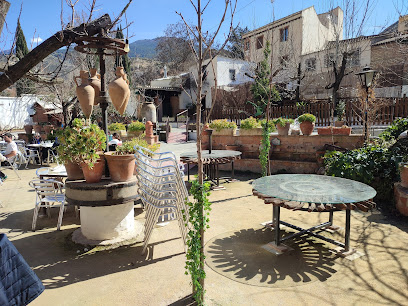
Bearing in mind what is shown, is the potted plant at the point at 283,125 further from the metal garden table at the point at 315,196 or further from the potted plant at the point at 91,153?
the potted plant at the point at 91,153

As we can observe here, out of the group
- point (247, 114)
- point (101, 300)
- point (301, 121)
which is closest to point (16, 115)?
point (247, 114)

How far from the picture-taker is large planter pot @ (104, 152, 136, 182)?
131 inches

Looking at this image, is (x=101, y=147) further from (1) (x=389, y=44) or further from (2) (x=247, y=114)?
(1) (x=389, y=44)

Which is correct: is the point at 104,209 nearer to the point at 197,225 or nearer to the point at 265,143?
the point at 197,225

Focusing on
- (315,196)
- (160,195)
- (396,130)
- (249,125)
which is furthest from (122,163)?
(396,130)

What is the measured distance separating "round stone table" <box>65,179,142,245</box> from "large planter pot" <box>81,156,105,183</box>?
A: 0.07 m

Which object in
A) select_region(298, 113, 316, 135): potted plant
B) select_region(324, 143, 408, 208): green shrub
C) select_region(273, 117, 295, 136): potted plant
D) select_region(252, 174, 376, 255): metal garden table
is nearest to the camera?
select_region(252, 174, 376, 255): metal garden table

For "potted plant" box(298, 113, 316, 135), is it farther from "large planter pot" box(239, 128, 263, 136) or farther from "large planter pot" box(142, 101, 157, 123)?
"large planter pot" box(142, 101, 157, 123)

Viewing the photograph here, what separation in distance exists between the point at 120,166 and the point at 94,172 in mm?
306

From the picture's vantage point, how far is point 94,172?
3326 mm

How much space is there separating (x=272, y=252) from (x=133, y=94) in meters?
20.9

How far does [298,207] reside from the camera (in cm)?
303

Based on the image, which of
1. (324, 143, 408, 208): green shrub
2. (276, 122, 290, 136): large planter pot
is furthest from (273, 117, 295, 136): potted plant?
(324, 143, 408, 208): green shrub

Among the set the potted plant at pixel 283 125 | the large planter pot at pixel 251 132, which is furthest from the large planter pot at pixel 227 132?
the potted plant at pixel 283 125
